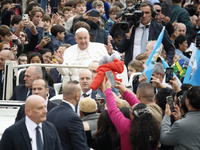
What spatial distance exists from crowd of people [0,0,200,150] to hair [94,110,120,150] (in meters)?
0.01

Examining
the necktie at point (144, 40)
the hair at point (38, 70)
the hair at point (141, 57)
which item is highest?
the necktie at point (144, 40)

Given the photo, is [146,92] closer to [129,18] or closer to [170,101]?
[170,101]

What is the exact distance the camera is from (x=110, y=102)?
683 centimetres

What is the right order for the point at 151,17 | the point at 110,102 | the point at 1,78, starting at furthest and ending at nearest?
the point at 151,17, the point at 1,78, the point at 110,102

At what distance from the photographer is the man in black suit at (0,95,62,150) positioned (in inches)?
238

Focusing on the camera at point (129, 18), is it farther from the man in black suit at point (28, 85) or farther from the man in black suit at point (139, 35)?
the man in black suit at point (28, 85)

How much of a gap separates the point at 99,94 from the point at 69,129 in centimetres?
211

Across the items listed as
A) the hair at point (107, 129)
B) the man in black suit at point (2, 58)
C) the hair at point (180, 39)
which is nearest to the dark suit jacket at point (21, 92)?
the man in black suit at point (2, 58)

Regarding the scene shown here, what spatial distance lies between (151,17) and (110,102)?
4.55 meters

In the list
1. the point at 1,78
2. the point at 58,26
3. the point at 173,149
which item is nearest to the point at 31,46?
the point at 58,26

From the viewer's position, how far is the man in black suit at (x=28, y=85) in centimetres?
908

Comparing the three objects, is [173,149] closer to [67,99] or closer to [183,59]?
[67,99]

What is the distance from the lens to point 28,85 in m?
9.05

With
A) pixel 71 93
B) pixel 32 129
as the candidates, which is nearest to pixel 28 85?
pixel 71 93
